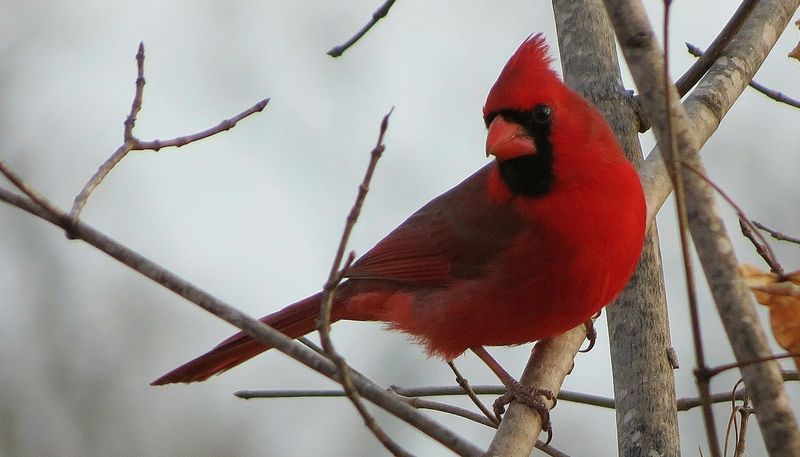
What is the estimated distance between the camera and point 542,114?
279cm

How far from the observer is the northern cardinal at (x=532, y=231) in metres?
2.76

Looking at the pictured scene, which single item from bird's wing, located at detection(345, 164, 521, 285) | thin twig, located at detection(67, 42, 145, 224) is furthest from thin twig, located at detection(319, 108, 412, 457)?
bird's wing, located at detection(345, 164, 521, 285)

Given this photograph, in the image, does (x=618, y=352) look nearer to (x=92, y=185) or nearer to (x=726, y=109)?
(x=726, y=109)

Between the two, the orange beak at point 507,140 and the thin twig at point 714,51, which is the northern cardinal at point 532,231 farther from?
the thin twig at point 714,51

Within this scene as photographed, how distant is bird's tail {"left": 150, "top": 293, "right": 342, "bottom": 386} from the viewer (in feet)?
10.6

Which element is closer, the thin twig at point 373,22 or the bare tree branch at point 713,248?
the bare tree branch at point 713,248

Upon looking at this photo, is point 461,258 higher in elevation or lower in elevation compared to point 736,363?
higher

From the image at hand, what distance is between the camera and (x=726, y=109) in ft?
9.86

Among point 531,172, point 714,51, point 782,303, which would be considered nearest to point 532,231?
point 531,172

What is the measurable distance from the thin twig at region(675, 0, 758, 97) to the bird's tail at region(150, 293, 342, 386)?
126 cm

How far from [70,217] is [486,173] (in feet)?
5.47

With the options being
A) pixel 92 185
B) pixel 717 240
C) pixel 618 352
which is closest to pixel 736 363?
pixel 717 240

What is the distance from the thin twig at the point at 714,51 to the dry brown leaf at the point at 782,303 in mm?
1088

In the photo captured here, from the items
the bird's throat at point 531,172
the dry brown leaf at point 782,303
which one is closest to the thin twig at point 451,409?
the bird's throat at point 531,172
